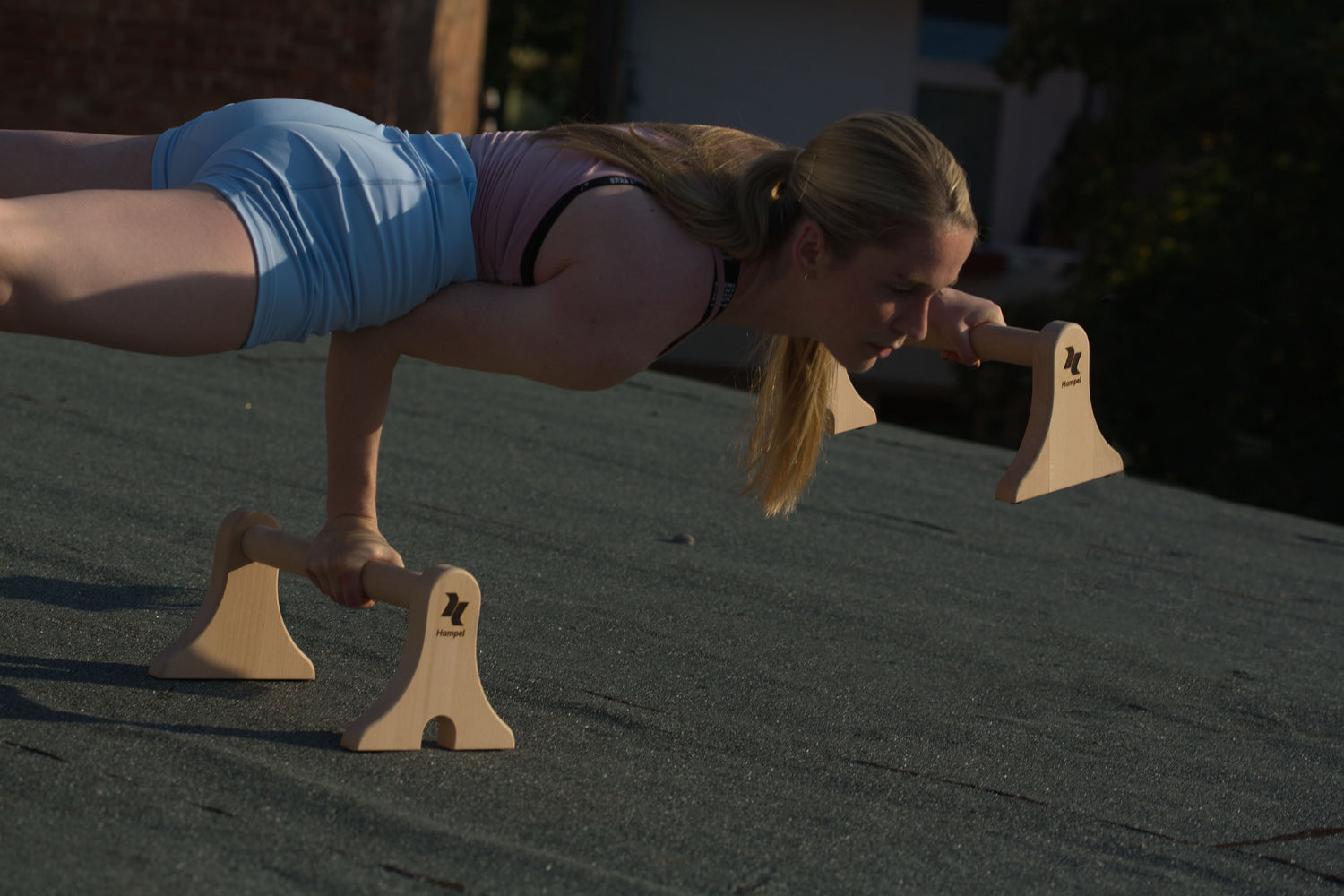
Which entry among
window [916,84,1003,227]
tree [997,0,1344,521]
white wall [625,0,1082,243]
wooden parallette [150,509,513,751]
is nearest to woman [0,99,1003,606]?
wooden parallette [150,509,513,751]

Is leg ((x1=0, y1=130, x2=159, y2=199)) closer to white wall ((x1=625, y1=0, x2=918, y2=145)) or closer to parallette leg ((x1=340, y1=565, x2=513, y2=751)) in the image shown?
parallette leg ((x1=340, y1=565, x2=513, y2=751))

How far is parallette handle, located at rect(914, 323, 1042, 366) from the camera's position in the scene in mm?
2416

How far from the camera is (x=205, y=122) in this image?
2.16 m

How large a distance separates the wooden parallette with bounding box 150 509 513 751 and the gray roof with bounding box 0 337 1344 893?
0.05m

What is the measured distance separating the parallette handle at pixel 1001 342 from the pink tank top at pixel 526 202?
53 centimetres


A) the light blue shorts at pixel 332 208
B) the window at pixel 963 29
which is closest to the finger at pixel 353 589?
the light blue shorts at pixel 332 208

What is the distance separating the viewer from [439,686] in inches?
81.5

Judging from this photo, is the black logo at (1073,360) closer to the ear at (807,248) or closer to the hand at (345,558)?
the ear at (807,248)

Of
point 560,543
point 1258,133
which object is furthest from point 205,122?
point 1258,133

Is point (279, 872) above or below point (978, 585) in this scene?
above

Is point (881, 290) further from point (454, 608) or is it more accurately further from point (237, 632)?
point (237, 632)

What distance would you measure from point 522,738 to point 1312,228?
26.6 feet

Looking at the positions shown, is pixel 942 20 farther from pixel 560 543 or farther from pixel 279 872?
pixel 279 872

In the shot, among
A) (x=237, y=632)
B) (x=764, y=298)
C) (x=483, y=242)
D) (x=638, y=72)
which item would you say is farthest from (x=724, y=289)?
(x=638, y=72)
